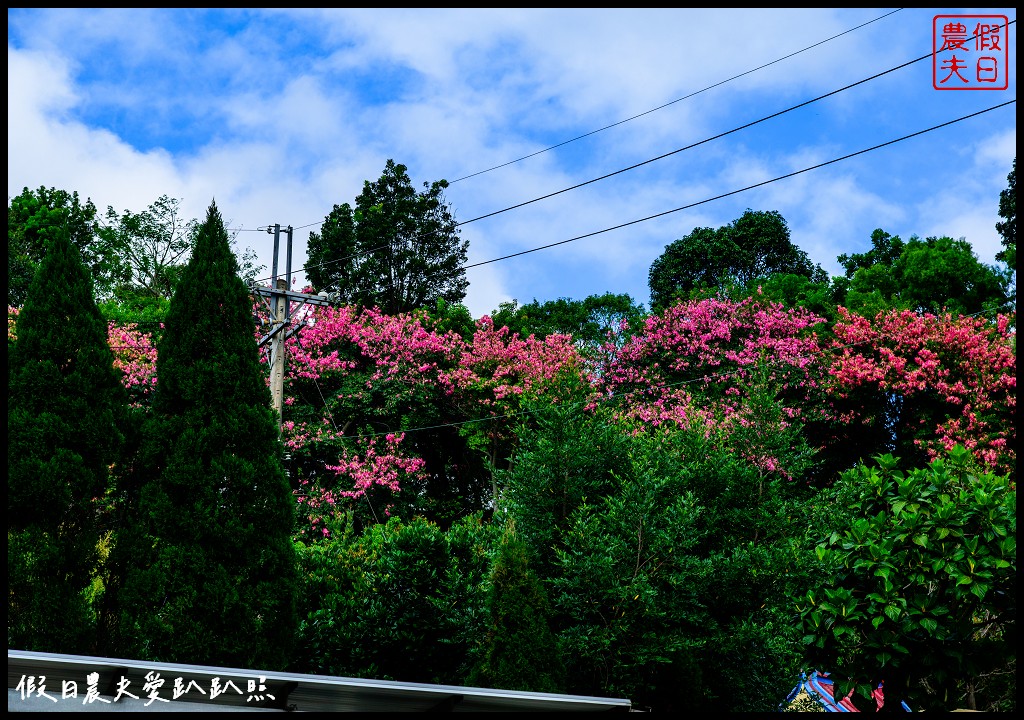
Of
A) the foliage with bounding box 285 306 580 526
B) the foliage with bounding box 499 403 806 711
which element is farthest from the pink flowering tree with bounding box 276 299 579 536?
the foliage with bounding box 499 403 806 711

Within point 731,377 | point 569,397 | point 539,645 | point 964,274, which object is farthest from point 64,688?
point 964,274

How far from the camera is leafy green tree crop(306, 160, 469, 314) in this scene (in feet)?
96.1

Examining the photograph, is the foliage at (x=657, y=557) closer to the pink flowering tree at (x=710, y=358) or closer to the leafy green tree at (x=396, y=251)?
the pink flowering tree at (x=710, y=358)

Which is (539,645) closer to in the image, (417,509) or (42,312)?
(42,312)

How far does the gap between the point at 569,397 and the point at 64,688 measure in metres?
4.96

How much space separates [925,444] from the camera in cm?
1691

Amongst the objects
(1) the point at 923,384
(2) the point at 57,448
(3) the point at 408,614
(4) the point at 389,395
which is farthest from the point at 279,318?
(1) the point at 923,384

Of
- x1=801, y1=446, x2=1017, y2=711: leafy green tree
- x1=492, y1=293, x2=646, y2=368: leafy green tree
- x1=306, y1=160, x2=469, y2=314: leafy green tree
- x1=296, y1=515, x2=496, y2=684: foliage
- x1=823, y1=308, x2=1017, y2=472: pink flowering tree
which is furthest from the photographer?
x1=306, y1=160, x2=469, y2=314: leafy green tree

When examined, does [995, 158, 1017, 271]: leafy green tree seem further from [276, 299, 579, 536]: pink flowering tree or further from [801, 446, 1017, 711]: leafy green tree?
[801, 446, 1017, 711]: leafy green tree

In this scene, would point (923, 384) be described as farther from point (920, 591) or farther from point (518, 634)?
point (518, 634)

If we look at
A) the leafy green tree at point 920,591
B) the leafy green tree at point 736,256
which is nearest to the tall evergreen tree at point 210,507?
the leafy green tree at point 920,591

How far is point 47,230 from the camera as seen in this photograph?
30797 mm

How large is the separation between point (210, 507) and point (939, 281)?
70.0 ft

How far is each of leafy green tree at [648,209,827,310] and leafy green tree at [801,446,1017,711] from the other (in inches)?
1104
